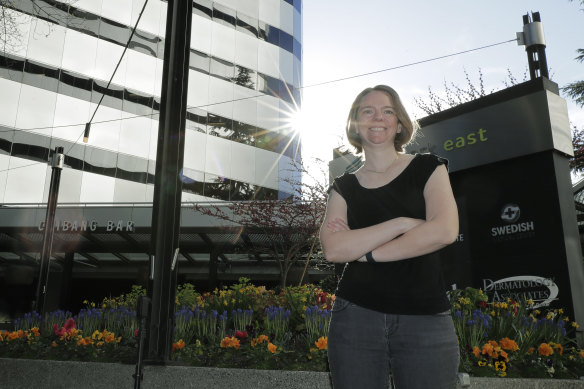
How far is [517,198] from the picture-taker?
813 cm

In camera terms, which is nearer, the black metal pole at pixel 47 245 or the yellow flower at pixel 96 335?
the yellow flower at pixel 96 335

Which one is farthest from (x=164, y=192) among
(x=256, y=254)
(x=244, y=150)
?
(x=244, y=150)

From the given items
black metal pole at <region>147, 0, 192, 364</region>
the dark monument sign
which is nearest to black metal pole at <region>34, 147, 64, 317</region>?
black metal pole at <region>147, 0, 192, 364</region>

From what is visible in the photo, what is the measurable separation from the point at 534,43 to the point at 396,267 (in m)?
8.62

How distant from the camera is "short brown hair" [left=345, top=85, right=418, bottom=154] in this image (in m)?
2.46

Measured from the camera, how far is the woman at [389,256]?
1.98 m

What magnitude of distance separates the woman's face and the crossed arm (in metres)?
0.33

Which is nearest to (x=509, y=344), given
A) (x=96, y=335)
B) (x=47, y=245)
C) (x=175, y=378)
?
(x=175, y=378)

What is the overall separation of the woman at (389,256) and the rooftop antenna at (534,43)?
305 inches

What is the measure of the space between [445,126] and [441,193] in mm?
7608

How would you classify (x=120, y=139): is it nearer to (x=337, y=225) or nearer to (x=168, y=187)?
(x=168, y=187)

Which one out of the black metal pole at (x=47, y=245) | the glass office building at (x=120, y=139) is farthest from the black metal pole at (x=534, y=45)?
the glass office building at (x=120, y=139)

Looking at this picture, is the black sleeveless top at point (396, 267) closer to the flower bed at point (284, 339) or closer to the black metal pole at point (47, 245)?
the flower bed at point (284, 339)

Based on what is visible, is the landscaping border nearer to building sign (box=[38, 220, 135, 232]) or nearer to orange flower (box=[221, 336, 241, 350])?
orange flower (box=[221, 336, 241, 350])
